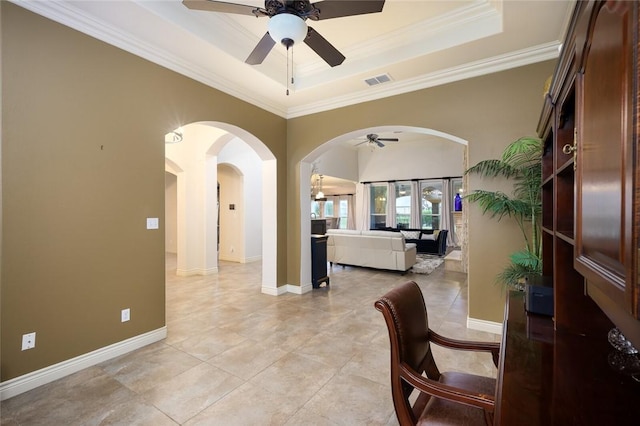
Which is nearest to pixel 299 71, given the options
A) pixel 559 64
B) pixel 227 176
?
pixel 559 64

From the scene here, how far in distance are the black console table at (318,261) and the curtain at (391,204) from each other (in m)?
6.46

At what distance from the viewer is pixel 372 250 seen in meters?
6.16

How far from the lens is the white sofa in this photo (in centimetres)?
583

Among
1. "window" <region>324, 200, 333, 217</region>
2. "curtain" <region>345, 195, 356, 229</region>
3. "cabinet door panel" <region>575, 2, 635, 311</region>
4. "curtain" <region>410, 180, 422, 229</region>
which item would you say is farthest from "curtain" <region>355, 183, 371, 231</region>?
"cabinet door panel" <region>575, 2, 635, 311</region>

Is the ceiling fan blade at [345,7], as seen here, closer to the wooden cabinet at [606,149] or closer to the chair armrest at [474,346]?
the wooden cabinet at [606,149]

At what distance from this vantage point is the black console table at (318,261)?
488 cm

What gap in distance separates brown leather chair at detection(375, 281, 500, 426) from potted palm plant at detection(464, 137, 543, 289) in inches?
63.9

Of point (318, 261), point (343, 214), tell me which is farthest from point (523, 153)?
point (343, 214)

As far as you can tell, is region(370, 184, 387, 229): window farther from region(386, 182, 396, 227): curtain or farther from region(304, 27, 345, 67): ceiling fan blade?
region(304, 27, 345, 67): ceiling fan blade

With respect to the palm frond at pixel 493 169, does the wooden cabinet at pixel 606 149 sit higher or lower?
lower

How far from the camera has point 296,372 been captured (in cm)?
236

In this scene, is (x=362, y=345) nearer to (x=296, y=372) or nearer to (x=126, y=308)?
(x=296, y=372)

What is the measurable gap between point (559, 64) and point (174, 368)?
3.26 m

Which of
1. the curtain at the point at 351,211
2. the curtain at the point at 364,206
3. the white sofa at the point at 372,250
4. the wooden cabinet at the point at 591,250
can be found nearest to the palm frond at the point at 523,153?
the wooden cabinet at the point at 591,250
